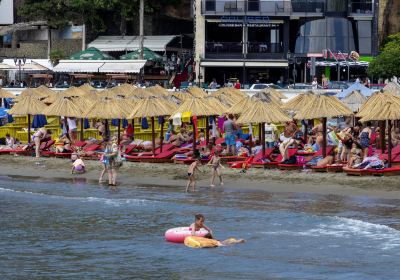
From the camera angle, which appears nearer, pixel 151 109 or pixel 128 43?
pixel 151 109

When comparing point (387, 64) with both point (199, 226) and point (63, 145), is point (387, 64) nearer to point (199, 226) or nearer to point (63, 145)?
point (63, 145)

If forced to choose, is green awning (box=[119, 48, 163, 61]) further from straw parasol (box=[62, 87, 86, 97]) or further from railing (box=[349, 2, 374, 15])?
straw parasol (box=[62, 87, 86, 97])

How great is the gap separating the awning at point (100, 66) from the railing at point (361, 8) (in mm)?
12879

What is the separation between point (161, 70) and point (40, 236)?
4570 cm

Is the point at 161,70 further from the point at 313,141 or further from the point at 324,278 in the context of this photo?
the point at 324,278

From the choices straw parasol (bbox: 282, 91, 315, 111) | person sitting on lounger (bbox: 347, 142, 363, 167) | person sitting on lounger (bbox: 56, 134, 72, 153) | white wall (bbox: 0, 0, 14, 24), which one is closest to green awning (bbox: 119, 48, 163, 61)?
white wall (bbox: 0, 0, 14, 24)

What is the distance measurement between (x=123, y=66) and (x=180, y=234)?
4430 cm

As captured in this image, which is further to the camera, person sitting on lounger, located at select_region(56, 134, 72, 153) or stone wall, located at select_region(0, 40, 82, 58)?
stone wall, located at select_region(0, 40, 82, 58)

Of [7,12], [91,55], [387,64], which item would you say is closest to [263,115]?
[387,64]

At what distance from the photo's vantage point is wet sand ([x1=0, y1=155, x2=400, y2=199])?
110 ft

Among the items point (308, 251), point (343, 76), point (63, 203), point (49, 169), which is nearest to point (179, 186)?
point (63, 203)

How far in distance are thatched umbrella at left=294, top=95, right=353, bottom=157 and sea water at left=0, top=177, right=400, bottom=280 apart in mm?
3857

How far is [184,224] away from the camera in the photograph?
97.7 ft

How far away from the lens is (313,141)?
130 feet
